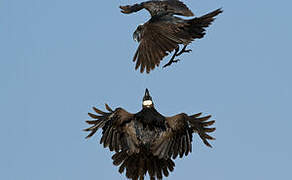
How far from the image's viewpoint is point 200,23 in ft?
33.6

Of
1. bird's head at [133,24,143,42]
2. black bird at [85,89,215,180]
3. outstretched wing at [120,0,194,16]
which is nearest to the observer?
black bird at [85,89,215,180]

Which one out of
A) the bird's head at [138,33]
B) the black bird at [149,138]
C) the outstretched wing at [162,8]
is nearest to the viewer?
the black bird at [149,138]

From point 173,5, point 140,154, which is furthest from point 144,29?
point 140,154

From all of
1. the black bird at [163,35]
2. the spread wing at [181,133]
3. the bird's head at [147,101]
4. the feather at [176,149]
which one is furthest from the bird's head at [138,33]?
the feather at [176,149]

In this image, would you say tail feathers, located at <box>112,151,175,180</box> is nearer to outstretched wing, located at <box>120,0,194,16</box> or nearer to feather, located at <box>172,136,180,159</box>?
feather, located at <box>172,136,180,159</box>

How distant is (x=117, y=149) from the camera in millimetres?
9852

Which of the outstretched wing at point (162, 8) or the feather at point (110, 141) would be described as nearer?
the feather at point (110, 141)

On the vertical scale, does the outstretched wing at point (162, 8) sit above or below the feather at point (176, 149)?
above

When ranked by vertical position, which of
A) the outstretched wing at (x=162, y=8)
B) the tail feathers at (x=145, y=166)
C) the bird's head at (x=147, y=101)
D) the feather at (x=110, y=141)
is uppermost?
the outstretched wing at (x=162, y=8)

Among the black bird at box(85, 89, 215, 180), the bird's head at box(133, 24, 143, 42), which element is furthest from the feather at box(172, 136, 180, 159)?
the bird's head at box(133, 24, 143, 42)

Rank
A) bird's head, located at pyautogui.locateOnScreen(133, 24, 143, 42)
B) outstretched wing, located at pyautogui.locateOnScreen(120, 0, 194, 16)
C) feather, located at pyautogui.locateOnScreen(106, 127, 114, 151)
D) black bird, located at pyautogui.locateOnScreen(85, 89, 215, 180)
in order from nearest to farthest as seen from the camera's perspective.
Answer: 1. black bird, located at pyautogui.locateOnScreen(85, 89, 215, 180)
2. feather, located at pyautogui.locateOnScreen(106, 127, 114, 151)
3. bird's head, located at pyautogui.locateOnScreen(133, 24, 143, 42)
4. outstretched wing, located at pyautogui.locateOnScreen(120, 0, 194, 16)

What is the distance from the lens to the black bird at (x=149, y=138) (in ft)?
31.4

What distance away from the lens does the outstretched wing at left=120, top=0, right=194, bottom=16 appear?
422 inches

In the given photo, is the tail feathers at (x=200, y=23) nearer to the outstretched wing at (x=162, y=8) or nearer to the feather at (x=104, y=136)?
the outstretched wing at (x=162, y=8)
